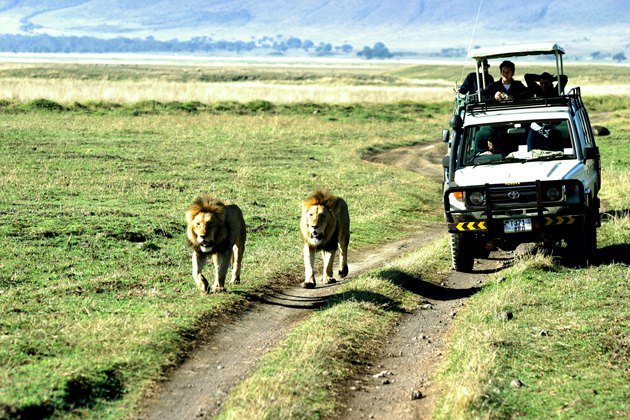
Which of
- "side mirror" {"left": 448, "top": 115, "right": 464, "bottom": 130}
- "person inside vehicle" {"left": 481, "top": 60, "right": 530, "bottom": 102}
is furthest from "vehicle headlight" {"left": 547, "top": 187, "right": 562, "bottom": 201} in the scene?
"person inside vehicle" {"left": 481, "top": 60, "right": 530, "bottom": 102}

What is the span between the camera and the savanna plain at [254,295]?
19.6 feet

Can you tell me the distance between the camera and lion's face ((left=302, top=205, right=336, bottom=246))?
9.16m

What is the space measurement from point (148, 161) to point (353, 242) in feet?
32.1

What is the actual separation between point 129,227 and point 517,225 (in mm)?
6463

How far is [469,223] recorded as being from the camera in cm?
995

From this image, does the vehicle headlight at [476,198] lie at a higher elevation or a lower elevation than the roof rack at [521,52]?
lower

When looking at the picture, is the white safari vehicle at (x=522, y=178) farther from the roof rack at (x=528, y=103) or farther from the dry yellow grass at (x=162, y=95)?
the dry yellow grass at (x=162, y=95)

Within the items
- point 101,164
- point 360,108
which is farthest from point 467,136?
point 360,108

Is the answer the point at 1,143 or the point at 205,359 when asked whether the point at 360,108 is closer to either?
the point at 1,143

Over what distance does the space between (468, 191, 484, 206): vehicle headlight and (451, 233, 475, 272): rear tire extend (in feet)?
2.11

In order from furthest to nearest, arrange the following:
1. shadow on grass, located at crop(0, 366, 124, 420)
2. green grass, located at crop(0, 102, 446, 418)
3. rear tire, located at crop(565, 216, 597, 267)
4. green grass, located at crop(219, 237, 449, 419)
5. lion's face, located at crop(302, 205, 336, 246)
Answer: rear tire, located at crop(565, 216, 597, 267)
lion's face, located at crop(302, 205, 336, 246)
green grass, located at crop(0, 102, 446, 418)
green grass, located at crop(219, 237, 449, 419)
shadow on grass, located at crop(0, 366, 124, 420)

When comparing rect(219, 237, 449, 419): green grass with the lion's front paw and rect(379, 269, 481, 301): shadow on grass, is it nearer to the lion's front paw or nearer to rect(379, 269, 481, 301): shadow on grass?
rect(379, 269, 481, 301): shadow on grass

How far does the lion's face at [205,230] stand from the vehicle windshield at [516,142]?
3876 millimetres

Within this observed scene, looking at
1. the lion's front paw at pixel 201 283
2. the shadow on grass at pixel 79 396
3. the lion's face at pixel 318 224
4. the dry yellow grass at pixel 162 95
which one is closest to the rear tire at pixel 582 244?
the lion's face at pixel 318 224
